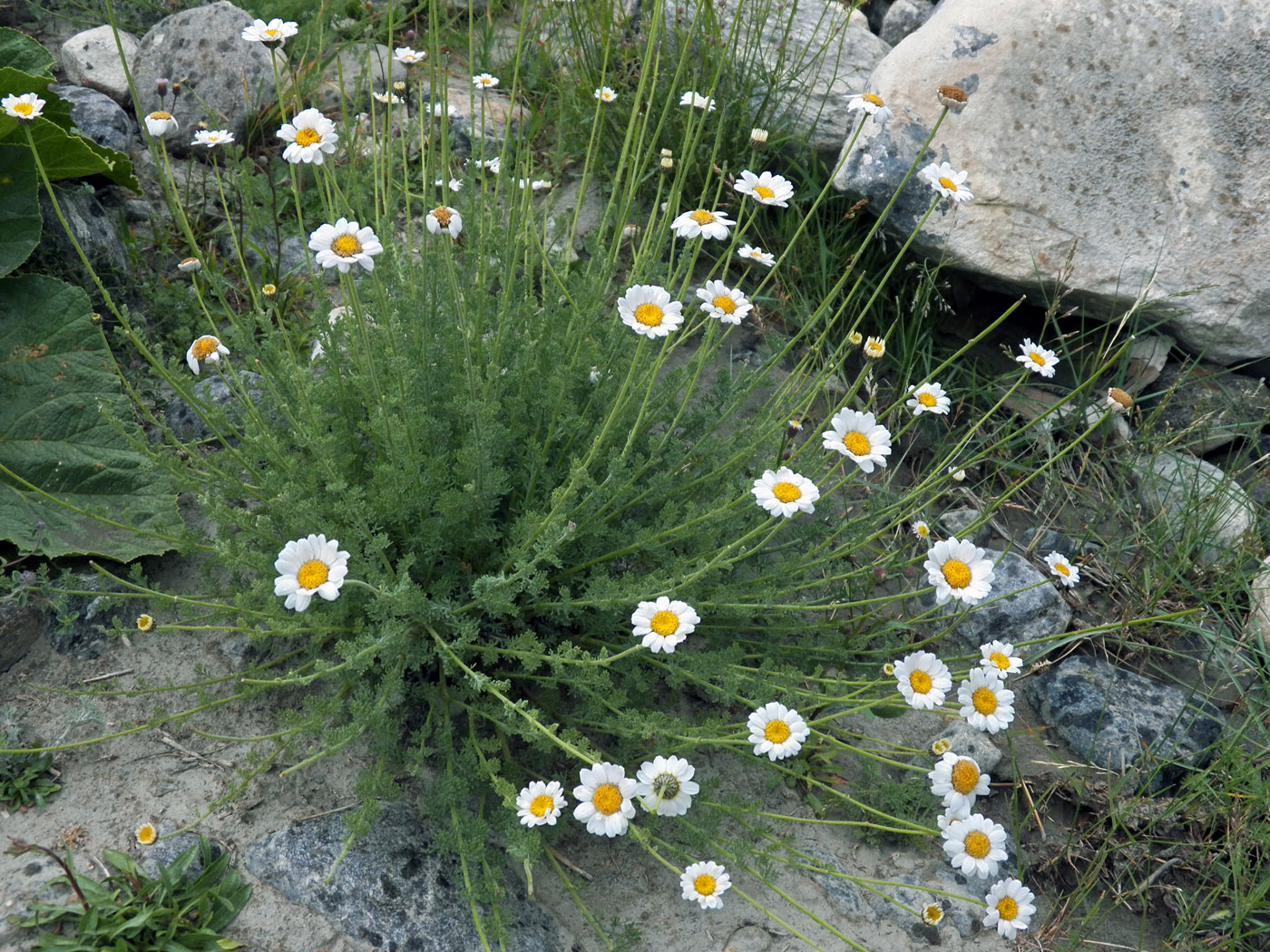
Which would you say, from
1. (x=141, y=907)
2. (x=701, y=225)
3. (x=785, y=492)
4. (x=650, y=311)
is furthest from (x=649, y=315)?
(x=141, y=907)

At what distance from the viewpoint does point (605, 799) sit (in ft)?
6.80

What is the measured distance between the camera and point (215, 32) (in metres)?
4.10

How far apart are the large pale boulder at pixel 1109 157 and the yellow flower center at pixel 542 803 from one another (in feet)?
8.91

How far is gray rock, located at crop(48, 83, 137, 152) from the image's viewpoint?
12.3 ft

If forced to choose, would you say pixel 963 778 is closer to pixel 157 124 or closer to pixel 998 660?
pixel 998 660

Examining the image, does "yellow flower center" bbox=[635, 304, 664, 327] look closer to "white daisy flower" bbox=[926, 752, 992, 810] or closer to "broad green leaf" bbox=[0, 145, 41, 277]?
"white daisy flower" bbox=[926, 752, 992, 810]

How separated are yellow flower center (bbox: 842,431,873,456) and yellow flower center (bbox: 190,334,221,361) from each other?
166 centimetres

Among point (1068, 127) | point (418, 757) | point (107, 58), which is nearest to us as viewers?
point (418, 757)

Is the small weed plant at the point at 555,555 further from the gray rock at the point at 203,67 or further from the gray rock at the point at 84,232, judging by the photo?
the gray rock at the point at 203,67

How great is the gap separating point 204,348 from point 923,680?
6.61 feet

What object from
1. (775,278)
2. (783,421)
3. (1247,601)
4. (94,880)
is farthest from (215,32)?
(1247,601)

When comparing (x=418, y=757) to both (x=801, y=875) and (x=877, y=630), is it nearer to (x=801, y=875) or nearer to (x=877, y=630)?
(x=801, y=875)

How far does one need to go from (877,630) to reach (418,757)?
1355 mm

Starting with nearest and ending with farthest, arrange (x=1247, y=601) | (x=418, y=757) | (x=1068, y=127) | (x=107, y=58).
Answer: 1. (x=418, y=757)
2. (x=1247, y=601)
3. (x=1068, y=127)
4. (x=107, y=58)
